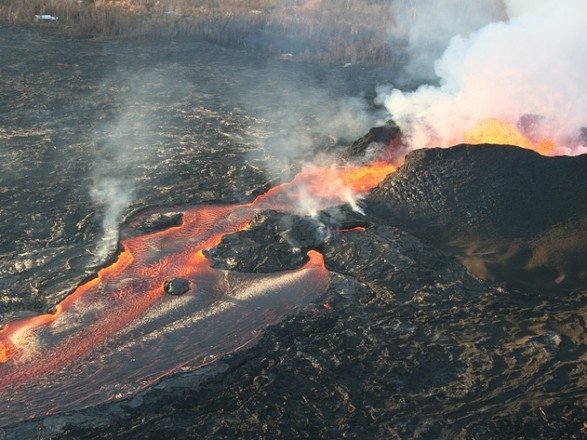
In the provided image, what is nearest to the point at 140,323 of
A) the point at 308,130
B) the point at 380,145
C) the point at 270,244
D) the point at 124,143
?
the point at 270,244

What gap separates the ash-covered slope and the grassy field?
15972mm

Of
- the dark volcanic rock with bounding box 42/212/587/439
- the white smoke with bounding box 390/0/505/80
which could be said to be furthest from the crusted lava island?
the white smoke with bounding box 390/0/505/80

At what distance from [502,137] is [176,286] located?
9.52 meters

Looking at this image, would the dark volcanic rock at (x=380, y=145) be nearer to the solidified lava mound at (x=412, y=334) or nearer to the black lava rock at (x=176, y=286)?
the solidified lava mound at (x=412, y=334)

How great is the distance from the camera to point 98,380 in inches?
345

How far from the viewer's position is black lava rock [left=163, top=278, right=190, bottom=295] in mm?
10805

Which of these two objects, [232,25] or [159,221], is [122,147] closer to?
[159,221]

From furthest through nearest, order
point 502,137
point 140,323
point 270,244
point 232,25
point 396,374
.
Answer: point 232,25 → point 502,137 → point 270,244 → point 140,323 → point 396,374

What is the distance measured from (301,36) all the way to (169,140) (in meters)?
16.2

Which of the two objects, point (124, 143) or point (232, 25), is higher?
point (232, 25)

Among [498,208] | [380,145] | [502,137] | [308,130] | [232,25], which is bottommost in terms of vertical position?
[308,130]

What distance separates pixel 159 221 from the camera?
1345cm

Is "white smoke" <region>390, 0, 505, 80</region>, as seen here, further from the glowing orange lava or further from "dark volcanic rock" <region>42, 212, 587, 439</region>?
"dark volcanic rock" <region>42, 212, 587, 439</region>

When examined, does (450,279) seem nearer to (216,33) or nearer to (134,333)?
(134,333)
